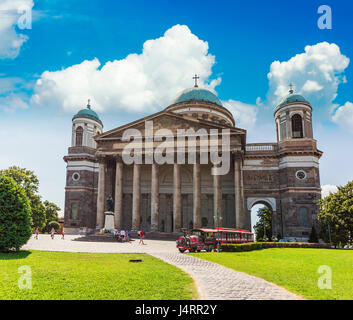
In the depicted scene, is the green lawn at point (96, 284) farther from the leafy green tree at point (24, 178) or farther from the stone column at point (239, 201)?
the leafy green tree at point (24, 178)

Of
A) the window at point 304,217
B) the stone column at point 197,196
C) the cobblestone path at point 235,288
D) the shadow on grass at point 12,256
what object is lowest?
the cobblestone path at point 235,288

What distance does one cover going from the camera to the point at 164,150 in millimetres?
45031

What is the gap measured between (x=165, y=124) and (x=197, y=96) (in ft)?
63.3

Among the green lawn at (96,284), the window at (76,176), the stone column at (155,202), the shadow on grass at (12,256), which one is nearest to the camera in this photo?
the green lawn at (96,284)

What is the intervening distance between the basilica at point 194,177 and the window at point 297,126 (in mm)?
148

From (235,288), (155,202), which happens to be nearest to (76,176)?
(155,202)

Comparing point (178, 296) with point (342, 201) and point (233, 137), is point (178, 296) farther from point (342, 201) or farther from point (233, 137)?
point (233, 137)

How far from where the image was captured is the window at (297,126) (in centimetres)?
4974

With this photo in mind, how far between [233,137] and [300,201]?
13845 millimetres

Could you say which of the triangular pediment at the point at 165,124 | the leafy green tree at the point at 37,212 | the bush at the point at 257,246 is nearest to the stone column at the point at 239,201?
the triangular pediment at the point at 165,124

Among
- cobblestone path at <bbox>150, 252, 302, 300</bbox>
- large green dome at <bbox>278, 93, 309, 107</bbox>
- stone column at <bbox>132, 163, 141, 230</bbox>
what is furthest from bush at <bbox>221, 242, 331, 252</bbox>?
large green dome at <bbox>278, 93, 309, 107</bbox>
